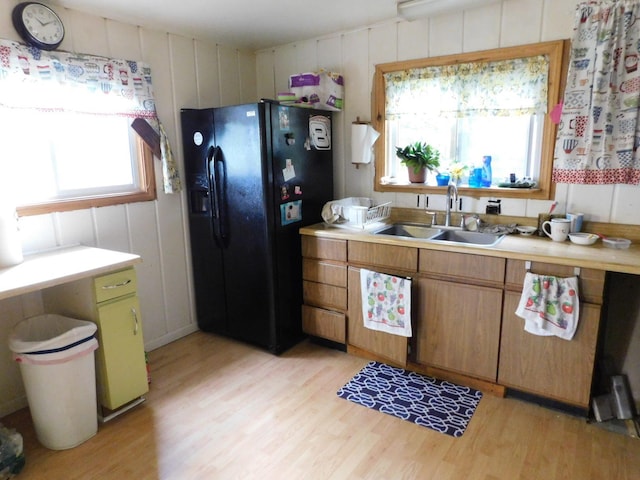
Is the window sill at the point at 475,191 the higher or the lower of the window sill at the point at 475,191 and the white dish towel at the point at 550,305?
the higher

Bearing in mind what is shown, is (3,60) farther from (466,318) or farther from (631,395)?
(631,395)

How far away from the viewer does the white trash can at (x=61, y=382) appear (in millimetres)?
2006

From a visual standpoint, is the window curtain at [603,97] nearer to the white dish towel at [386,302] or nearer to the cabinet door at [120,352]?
the white dish towel at [386,302]

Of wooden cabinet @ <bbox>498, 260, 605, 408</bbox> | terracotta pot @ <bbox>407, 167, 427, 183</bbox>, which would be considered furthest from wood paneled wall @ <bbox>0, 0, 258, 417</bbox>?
wooden cabinet @ <bbox>498, 260, 605, 408</bbox>

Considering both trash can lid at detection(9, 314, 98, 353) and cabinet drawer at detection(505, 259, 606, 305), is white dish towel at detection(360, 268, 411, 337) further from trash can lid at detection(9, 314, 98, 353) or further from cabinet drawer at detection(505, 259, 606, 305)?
trash can lid at detection(9, 314, 98, 353)

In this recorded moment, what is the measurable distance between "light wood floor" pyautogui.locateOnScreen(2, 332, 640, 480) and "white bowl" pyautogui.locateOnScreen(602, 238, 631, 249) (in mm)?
940

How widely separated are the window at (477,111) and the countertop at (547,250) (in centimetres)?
41

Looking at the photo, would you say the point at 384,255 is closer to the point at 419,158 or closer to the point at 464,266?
the point at 464,266

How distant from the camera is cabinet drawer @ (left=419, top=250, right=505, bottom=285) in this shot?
2.31m

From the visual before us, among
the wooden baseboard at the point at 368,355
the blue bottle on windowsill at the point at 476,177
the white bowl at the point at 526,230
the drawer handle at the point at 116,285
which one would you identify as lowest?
the wooden baseboard at the point at 368,355

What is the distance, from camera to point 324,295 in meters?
3.00

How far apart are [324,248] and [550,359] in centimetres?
147

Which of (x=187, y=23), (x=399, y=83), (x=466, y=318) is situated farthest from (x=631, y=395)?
(x=187, y=23)

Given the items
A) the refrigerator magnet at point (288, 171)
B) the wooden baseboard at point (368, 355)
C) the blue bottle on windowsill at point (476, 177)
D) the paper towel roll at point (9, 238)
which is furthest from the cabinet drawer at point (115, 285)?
the blue bottle on windowsill at point (476, 177)
